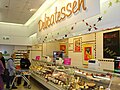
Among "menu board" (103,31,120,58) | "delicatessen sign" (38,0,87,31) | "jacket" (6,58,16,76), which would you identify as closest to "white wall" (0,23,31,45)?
"jacket" (6,58,16,76)

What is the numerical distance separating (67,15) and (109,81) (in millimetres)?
2936

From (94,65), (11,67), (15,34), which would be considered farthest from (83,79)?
(15,34)

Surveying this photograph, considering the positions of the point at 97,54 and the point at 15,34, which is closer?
the point at 97,54

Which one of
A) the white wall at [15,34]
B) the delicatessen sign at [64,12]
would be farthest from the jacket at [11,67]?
the white wall at [15,34]

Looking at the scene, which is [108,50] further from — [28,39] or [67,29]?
[28,39]

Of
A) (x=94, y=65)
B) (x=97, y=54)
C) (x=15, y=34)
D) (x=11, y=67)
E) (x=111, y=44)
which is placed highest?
(x=15, y=34)

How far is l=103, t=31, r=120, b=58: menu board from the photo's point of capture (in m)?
5.85

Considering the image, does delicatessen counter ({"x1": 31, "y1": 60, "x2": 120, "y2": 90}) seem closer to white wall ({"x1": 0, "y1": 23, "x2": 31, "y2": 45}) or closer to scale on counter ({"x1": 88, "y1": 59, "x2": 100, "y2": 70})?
scale on counter ({"x1": 88, "y1": 59, "x2": 100, "y2": 70})

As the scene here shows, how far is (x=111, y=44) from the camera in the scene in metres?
6.10

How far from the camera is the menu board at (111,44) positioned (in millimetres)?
5848

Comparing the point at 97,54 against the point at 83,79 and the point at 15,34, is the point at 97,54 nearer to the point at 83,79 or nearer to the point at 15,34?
the point at 83,79

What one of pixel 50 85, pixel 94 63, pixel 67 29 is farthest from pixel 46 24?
pixel 94 63

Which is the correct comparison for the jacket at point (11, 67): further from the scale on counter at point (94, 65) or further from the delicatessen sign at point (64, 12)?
the scale on counter at point (94, 65)

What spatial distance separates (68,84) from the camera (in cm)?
452
